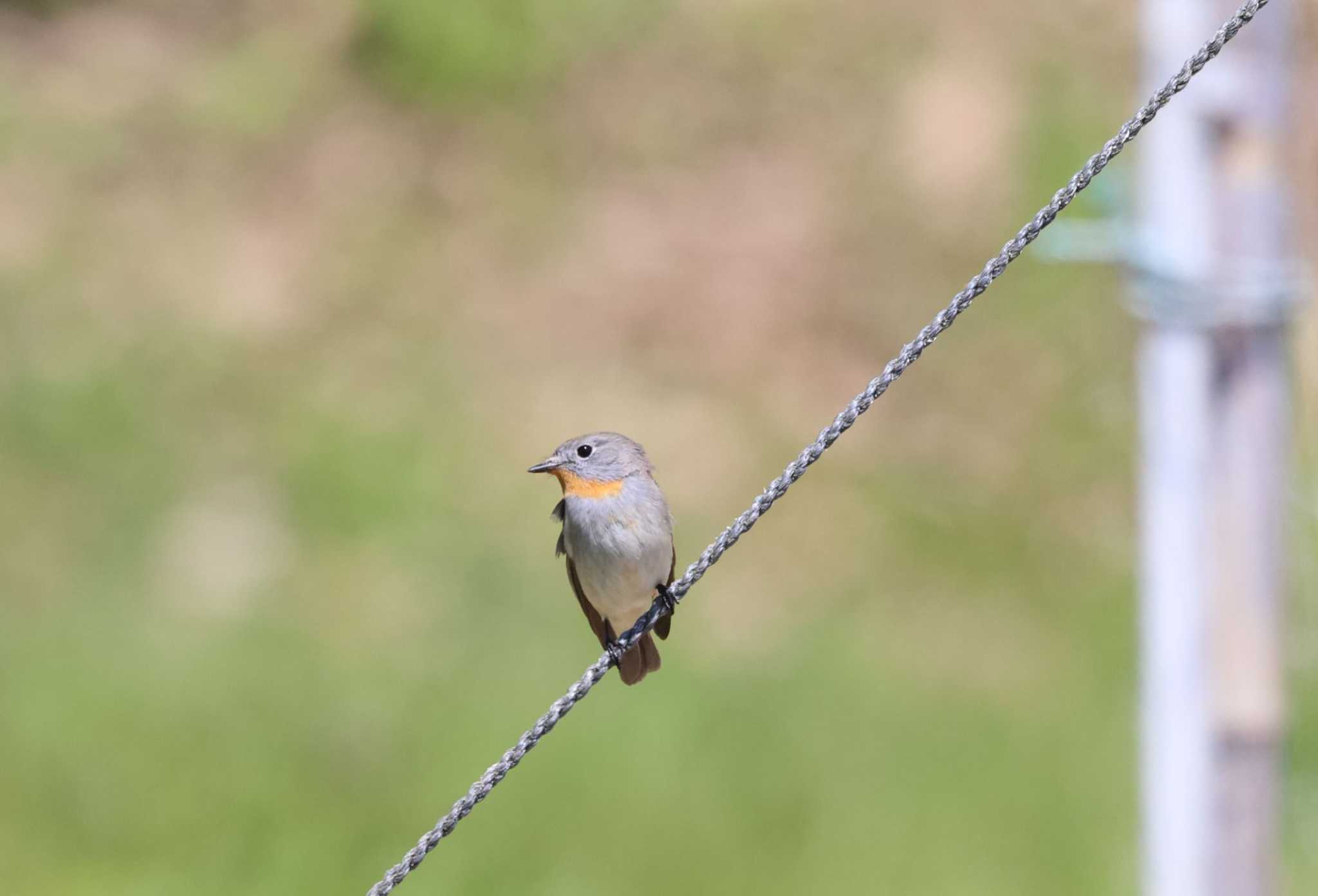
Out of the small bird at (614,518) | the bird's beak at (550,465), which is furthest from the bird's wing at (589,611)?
the bird's beak at (550,465)

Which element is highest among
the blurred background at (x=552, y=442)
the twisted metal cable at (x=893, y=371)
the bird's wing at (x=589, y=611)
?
the blurred background at (x=552, y=442)

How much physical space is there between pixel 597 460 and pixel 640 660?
2.26 feet

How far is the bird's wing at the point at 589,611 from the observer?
17.4 ft

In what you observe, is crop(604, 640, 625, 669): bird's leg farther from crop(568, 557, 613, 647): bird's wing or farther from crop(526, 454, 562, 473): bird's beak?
crop(526, 454, 562, 473): bird's beak

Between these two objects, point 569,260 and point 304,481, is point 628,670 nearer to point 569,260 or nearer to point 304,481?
point 304,481

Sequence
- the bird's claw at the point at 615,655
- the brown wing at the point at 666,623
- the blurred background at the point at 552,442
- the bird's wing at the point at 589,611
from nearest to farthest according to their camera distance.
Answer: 1. the bird's claw at the point at 615,655
2. the brown wing at the point at 666,623
3. the bird's wing at the point at 589,611
4. the blurred background at the point at 552,442

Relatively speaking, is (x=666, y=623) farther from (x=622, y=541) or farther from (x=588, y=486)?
(x=588, y=486)

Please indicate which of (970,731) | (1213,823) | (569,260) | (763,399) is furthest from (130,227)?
(1213,823)

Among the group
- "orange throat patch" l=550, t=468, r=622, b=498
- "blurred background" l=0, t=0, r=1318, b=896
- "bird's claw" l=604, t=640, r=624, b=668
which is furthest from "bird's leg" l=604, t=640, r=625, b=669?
"blurred background" l=0, t=0, r=1318, b=896

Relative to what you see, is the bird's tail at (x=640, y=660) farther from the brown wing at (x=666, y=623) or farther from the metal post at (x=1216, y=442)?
the metal post at (x=1216, y=442)

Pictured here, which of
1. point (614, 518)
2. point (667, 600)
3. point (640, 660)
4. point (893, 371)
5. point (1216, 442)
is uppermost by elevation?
point (614, 518)

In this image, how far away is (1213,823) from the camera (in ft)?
18.2

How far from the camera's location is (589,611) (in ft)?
18.2

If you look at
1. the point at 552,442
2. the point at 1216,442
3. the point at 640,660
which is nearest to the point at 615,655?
the point at 640,660
